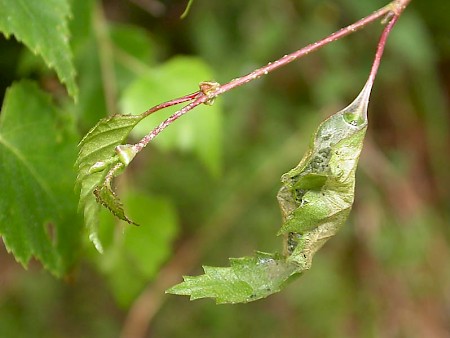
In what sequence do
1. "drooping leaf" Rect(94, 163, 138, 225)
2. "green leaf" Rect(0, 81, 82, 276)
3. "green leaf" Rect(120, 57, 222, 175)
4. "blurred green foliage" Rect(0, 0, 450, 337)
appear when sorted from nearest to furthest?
"drooping leaf" Rect(94, 163, 138, 225) → "green leaf" Rect(0, 81, 82, 276) → "green leaf" Rect(120, 57, 222, 175) → "blurred green foliage" Rect(0, 0, 450, 337)

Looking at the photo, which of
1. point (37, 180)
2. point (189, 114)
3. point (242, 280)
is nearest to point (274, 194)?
point (189, 114)

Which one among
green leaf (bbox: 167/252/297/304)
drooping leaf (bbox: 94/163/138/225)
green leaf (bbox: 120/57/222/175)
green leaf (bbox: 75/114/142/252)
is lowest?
green leaf (bbox: 167/252/297/304)

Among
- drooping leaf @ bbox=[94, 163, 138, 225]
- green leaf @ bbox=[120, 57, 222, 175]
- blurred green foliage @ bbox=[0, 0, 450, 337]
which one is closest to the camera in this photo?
drooping leaf @ bbox=[94, 163, 138, 225]

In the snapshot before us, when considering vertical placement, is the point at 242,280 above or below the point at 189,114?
below

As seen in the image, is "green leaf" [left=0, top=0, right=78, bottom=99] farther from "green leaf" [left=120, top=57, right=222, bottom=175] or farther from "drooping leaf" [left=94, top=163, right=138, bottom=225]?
"green leaf" [left=120, top=57, right=222, bottom=175]

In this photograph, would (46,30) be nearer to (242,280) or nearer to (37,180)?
(37,180)

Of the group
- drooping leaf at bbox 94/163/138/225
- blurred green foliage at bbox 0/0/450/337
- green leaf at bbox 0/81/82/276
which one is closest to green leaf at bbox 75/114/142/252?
drooping leaf at bbox 94/163/138/225

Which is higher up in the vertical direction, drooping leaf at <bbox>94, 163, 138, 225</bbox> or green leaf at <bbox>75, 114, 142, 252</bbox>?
green leaf at <bbox>75, 114, 142, 252</bbox>
